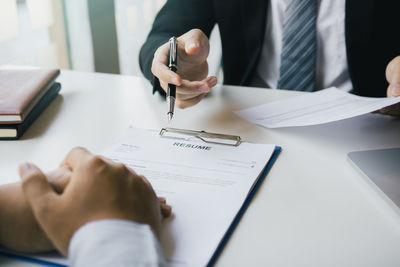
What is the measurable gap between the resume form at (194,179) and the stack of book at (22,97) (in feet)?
0.67

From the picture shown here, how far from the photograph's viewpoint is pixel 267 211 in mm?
535

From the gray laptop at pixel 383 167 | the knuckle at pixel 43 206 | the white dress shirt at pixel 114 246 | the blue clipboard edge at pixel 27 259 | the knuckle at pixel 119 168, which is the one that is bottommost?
the gray laptop at pixel 383 167

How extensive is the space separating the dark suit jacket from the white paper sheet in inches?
10.8

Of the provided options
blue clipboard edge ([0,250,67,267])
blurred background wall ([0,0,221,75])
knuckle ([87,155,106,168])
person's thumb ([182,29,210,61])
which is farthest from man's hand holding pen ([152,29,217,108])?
blurred background wall ([0,0,221,75])

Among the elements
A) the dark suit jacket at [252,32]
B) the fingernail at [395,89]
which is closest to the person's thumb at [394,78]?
the fingernail at [395,89]

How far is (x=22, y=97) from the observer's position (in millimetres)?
792

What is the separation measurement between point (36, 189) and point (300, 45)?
0.87 meters

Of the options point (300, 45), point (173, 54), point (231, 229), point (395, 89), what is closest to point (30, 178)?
point (231, 229)

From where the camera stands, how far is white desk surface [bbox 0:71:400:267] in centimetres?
47

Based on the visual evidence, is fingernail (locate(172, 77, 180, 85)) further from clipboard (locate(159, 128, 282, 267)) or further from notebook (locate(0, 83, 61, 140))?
notebook (locate(0, 83, 61, 140))

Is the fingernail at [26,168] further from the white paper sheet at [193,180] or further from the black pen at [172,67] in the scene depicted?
the black pen at [172,67]

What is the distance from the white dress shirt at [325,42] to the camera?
3.70 ft

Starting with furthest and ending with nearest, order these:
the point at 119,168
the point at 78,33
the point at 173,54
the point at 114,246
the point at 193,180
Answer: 1. the point at 78,33
2. the point at 173,54
3. the point at 193,180
4. the point at 119,168
5. the point at 114,246

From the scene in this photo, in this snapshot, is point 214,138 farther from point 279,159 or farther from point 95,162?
point 95,162
